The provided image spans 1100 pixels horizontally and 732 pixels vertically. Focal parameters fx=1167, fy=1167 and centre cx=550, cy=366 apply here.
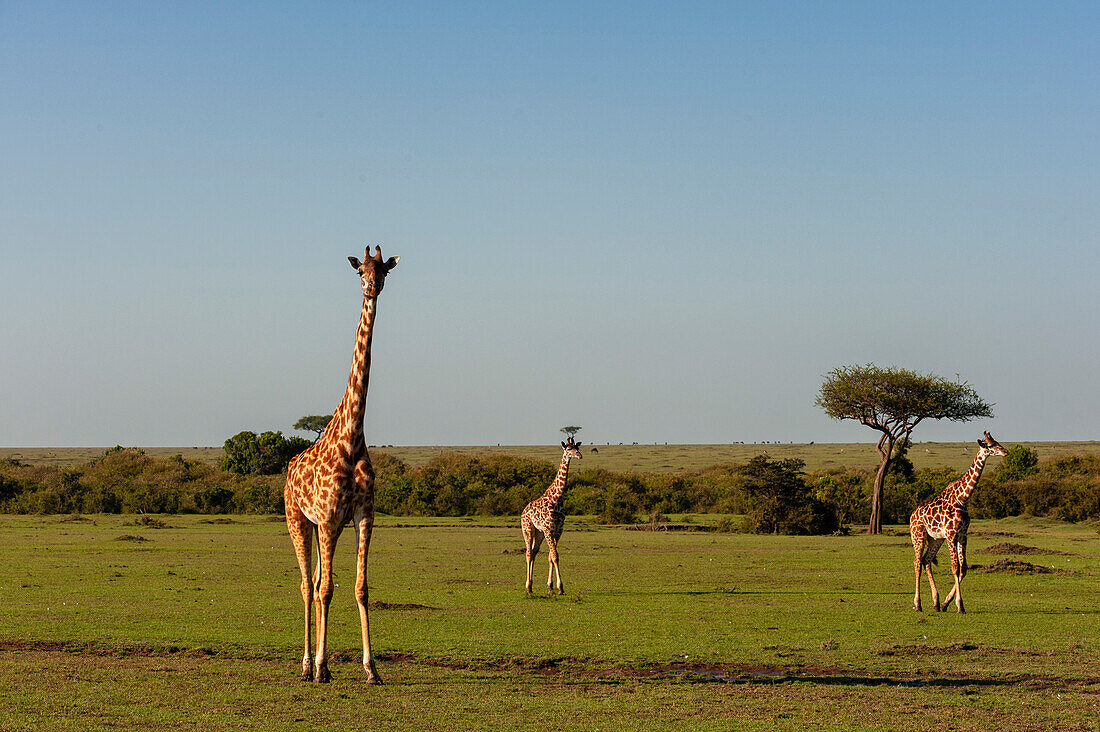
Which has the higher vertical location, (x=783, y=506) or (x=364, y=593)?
(x=783, y=506)

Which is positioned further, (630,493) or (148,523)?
(630,493)

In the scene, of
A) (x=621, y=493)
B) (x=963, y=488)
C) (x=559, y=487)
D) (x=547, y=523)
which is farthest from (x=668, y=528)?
(x=963, y=488)

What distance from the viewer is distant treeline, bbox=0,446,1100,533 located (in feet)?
142

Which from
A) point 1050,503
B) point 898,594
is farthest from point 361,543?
point 1050,503

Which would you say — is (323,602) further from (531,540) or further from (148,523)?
(148,523)

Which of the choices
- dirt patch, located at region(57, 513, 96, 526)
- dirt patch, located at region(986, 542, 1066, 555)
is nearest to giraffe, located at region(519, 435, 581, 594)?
dirt patch, located at region(986, 542, 1066, 555)

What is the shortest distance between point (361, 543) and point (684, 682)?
362 centimetres

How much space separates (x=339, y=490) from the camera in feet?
38.5

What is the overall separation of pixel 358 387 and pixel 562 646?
177 inches

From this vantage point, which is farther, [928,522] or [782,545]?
[782,545]

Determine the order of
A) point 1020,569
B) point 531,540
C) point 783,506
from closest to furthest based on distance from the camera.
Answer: point 531,540 < point 1020,569 < point 783,506

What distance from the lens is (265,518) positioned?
4909cm

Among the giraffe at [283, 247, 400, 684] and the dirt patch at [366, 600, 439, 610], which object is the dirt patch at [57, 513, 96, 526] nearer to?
the dirt patch at [366, 600, 439, 610]

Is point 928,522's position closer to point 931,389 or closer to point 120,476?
point 931,389
